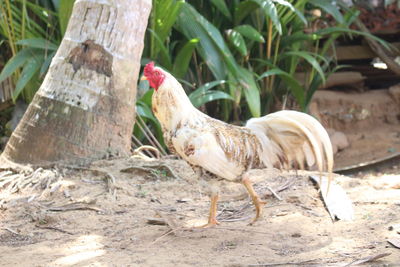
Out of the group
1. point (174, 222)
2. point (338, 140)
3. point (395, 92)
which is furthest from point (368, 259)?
point (395, 92)

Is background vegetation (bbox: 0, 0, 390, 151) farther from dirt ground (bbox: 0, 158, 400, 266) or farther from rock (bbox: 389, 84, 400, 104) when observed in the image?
rock (bbox: 389, 84, 400, 104)

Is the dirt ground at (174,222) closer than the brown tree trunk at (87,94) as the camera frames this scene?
Yes

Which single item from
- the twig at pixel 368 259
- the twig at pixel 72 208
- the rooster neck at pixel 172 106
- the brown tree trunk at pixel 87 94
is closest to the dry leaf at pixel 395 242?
the twig at pixel 368 259

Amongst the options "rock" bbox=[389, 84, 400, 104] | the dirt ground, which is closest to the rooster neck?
the dirt ground

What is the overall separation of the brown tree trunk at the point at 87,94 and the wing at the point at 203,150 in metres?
1.32

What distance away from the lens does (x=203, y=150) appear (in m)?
3.47

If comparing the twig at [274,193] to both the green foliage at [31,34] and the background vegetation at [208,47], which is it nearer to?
the background vegetation at [208,47]

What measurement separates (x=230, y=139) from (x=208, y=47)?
328 centimetres

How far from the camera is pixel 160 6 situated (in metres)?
6.55

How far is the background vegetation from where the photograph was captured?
634cm

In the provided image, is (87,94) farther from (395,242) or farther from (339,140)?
(339,140)

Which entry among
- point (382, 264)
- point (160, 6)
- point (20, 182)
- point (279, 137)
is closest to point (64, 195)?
point (20, 182)

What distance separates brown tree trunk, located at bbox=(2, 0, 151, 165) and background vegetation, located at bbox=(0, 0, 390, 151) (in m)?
1.00

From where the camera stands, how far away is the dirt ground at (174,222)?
3.26 meters
